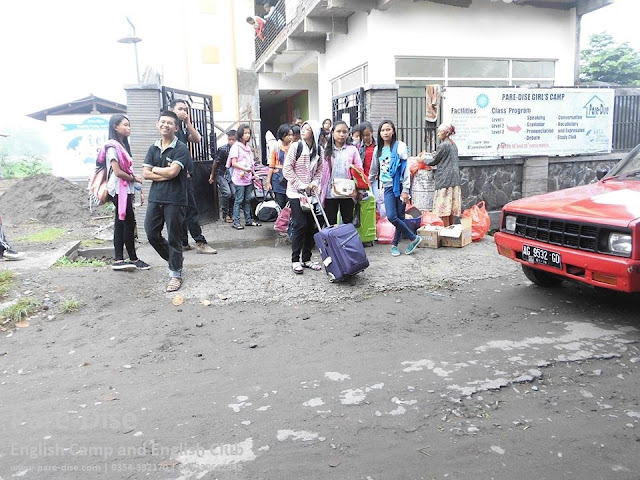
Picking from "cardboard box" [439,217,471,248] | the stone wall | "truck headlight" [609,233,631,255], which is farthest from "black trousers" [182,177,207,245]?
the stone wall

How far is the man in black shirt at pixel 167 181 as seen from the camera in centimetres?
525

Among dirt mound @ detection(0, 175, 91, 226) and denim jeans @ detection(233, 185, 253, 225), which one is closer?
denim jeans @ detection(233, 185, 253, 225)

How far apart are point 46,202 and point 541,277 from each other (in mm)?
11434

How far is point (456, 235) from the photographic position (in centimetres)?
721

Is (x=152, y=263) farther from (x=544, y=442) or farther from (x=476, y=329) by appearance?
(x=544, y=442)

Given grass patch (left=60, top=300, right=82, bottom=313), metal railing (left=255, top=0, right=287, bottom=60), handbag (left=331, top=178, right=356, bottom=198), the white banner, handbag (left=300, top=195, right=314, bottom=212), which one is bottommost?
grass patch (left=60, top=300, right=82, bottom=313)

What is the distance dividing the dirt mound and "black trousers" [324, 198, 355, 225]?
7.48m

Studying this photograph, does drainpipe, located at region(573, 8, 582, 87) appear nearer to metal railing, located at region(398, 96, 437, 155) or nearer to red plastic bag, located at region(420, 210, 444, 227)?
metal railing, located at region(398, 96, 437, 155)

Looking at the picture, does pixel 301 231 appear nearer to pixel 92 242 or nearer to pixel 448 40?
pixel 92 242

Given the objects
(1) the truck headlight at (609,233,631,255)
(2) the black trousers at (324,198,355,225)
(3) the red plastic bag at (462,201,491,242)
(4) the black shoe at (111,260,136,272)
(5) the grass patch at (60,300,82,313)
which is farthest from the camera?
(3) the red plastic bag at (462,201,491,242)

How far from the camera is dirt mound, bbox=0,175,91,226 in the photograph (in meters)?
11.9

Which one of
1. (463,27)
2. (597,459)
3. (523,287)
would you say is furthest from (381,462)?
(463,27)

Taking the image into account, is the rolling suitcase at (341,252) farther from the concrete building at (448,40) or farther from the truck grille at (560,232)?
the concrete building at (448,40)

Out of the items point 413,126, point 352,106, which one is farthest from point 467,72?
point 352,106
